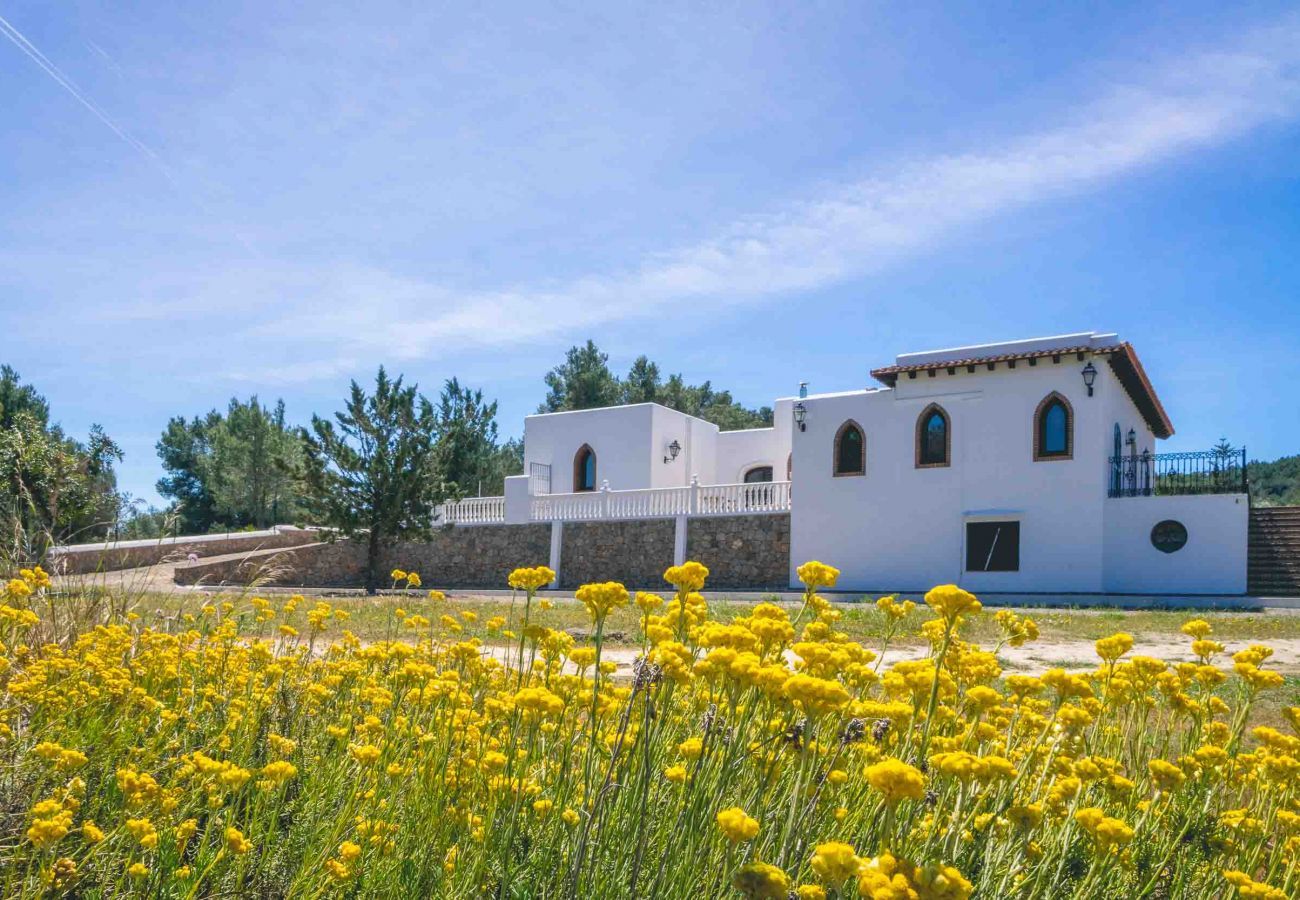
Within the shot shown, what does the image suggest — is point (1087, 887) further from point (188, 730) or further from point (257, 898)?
point (188, 730)

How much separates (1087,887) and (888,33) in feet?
24.9

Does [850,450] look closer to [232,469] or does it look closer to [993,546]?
[993,546]

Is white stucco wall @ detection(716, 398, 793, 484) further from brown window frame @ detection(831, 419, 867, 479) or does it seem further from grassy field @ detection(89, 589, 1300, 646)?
grassy field @ detection(89, 589, 1300, 646)

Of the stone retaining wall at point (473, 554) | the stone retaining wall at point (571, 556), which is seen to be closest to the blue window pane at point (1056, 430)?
the stone retaining wall at point (571, 556)

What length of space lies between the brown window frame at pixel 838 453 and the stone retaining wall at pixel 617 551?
4.69 meters

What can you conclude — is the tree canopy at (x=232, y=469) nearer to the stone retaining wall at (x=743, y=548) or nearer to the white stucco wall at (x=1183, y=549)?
the stone retaining wall at (x=743, y=548)

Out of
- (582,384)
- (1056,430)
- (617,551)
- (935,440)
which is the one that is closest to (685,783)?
(1056,430)

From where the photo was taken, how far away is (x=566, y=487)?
28.5m

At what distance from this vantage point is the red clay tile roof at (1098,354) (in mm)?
18891

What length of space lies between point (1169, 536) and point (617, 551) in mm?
13178

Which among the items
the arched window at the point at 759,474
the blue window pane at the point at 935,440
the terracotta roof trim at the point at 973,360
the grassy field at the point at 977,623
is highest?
the terracotta roof trim at the point at 973,360

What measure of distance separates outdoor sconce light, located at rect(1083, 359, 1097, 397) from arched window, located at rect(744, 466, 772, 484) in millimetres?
11061

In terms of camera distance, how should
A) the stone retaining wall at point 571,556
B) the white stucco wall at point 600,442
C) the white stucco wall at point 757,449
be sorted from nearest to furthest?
the stone retaining wall at point 571,556 < the white stucco wall at point 600,442 < the white stucco wall at point 757,449

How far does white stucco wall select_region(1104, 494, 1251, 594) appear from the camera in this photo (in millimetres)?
18000
